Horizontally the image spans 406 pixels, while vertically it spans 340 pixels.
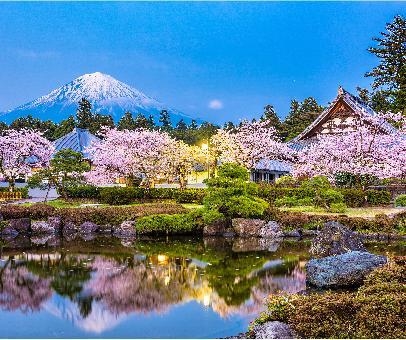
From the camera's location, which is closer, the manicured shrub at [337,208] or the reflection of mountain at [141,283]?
the reflection of mountain at [141,283]

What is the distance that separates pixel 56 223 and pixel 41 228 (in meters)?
0.60

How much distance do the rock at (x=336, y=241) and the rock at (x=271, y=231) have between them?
13.0 feet

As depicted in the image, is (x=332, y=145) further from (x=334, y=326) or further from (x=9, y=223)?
(x=334, y=326)

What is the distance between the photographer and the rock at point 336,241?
45.4ft

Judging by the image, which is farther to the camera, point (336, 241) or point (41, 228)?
point (41, 228)

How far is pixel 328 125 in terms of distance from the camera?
3962cm

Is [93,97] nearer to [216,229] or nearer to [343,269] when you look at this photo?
[216,229]

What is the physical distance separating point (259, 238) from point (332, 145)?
1162cm

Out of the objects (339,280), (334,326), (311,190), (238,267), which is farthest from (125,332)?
(311,190)

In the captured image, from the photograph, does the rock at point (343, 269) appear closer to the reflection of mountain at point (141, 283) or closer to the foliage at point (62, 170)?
the reflection of mountain at point (141, 283)

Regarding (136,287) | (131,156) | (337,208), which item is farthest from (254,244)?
(131,156)

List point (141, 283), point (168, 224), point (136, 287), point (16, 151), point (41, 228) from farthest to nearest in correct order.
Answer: point (16, 151), point (41, 228), point (168, 224), point (141, 283), point (136, 287)

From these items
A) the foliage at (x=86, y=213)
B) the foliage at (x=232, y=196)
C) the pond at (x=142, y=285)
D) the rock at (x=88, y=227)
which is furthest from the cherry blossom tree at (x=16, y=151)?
the foliage at (x=232, y=196)

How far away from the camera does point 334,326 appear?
657cm
